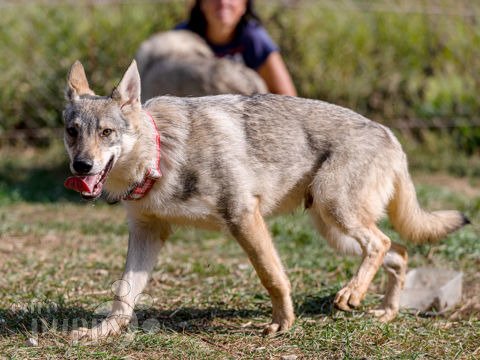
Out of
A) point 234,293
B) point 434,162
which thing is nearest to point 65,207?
point 234,293

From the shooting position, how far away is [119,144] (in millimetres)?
4043

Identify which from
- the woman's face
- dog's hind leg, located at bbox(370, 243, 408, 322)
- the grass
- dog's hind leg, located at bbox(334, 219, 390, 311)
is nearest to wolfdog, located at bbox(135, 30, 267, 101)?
the woman's face

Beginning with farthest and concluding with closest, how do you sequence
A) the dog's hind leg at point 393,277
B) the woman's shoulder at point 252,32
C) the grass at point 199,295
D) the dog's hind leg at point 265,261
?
1. the woman's shoulder at point 252,32
2. the dog's hind leg at point 393,277
3. the dog's hind leg at point 265,261
4. the grass at point 199,295

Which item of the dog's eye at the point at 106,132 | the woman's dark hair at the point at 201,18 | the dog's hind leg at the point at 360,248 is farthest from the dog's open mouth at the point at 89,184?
the woman's dark hair at the point at 201,18

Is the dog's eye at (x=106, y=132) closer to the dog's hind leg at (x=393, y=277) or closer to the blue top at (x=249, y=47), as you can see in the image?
the dog's hind leg at (x=393, y=277)

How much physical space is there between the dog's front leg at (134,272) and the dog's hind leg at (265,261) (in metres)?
0.53

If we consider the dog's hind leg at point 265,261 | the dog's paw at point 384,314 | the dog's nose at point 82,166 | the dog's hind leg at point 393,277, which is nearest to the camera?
the dog's nose at point 82,166

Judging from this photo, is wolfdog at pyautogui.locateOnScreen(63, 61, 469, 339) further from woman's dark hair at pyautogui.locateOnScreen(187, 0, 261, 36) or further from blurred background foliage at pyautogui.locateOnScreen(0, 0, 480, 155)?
blurred background foliage at pyautogui.locateOnScreen(0, 0, 480, 155)

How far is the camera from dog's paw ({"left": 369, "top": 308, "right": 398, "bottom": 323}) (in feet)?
15.0

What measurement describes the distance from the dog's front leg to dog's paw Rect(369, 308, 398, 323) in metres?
1.30

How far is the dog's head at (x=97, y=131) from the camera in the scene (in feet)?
12.8

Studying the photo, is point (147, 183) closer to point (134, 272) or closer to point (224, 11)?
point (134, 272)

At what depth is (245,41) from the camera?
778 cm

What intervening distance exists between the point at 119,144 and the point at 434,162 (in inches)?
231
